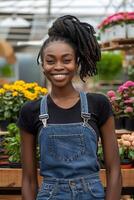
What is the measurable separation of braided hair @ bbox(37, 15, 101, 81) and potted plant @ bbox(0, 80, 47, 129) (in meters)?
2.51

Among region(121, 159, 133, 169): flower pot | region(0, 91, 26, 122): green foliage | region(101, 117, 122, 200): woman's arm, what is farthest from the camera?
region(0, 91, 26, 122): green foliage

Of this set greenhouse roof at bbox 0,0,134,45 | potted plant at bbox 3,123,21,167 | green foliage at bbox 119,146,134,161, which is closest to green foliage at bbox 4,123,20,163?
potted plant at bbox 3,123,21,167

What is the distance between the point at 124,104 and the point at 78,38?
2.20m

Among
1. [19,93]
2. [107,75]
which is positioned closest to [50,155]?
[19,93]

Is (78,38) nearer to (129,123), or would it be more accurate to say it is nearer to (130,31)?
(129,123)

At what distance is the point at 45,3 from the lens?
21.9 metres

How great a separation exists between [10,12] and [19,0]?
1.23m

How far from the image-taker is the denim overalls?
1.92 metres

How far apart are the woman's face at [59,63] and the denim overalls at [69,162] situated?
0.17 meters

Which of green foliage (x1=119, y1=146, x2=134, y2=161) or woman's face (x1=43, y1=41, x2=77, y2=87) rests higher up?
woman's face (x1=43, y1=41, x2=77, y2=87)

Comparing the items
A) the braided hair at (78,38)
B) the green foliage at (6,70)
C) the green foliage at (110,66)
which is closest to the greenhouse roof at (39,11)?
the green foliage at (110,66)

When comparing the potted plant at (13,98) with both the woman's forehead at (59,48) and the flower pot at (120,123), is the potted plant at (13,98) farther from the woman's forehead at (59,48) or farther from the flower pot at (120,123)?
the woman's forehead at (59,48)

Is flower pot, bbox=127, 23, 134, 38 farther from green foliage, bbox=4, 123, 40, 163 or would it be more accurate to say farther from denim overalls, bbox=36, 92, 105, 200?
denim overalls, bbox=36, 92, 105, 200

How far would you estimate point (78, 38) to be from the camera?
81.1 inches
